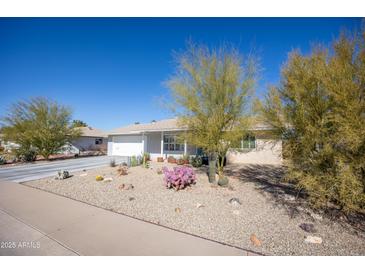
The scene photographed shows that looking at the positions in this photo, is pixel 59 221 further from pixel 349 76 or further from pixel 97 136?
pixel 97 136

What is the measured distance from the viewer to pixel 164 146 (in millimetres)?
16125

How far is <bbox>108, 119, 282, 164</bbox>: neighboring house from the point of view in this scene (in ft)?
41.3

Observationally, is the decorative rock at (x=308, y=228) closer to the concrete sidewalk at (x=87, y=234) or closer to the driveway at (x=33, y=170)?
the concrete sidewalk at (x=87, y=234)

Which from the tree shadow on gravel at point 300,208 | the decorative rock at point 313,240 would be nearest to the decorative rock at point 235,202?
the tree shadow on gravel at point 300,208

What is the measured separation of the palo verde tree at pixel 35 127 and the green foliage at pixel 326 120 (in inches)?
745

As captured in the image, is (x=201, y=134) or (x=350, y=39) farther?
(x=201, y=134)

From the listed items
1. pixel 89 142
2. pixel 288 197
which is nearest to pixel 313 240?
pixel 288 197

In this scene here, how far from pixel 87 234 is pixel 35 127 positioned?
17496 millimetres

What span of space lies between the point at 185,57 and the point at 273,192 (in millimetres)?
6197

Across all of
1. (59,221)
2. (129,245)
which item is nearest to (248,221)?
(129,245)

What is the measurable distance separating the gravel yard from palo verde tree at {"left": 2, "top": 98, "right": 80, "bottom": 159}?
1176cm

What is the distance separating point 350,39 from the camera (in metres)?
3.91

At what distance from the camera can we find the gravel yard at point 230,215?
9.54 feet

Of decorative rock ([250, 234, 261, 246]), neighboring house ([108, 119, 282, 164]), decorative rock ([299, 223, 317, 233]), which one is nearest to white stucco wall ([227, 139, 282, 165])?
neighboring house ([108, 119, 282, 164])
